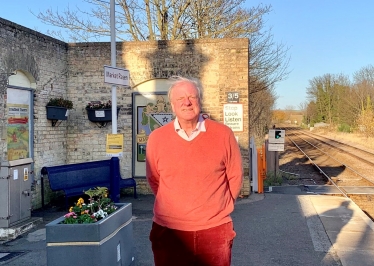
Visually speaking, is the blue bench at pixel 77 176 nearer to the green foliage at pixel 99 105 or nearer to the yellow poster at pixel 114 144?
the yellow poster at pixel 114 144

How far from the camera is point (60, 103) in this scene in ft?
33.1

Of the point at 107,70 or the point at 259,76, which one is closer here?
the point at 107,70

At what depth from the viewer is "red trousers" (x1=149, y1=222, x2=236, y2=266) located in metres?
3.13

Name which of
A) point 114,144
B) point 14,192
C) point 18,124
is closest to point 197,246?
point 14,192

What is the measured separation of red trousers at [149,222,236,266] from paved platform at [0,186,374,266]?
104 inches

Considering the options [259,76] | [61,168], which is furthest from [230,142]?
[259,76]

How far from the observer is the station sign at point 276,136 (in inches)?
517

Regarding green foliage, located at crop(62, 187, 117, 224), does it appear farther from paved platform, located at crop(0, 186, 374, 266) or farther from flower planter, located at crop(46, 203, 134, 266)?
paved platform, located at crop(0, 186, 374, 266)

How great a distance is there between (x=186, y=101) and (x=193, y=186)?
23.0 inches

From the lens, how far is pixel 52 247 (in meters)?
4.07

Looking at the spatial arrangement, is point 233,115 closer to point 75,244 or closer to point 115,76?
point 115,76

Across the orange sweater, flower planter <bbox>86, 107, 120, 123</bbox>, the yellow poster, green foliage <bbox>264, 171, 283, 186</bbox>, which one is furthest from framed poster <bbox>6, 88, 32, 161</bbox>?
green foliage <bbox>264, 171, 283, 186</bbox>

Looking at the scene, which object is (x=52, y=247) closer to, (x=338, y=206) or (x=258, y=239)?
(x=258, y=239)

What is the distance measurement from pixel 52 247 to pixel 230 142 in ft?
6.42
